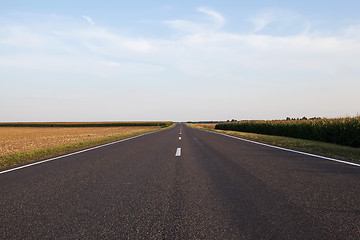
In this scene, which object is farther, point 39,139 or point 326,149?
point 39,139

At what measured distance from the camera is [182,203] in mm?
3838

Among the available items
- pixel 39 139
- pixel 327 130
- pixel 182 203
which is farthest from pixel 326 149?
pixel 39 139

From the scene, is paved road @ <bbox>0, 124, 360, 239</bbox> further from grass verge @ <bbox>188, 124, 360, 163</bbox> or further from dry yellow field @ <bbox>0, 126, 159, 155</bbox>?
dry yellow field @ <bbox>0, 126, 159, 155</bbox>

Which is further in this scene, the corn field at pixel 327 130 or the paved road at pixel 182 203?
the corn field at pixel 327 130

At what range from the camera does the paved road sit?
287 cm

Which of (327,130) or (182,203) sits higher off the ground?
(327,130)

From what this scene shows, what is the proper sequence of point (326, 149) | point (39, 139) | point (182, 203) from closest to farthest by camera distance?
point (182, 203) → point (326, 149) → point (39, 139)

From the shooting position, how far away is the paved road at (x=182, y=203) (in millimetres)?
2867

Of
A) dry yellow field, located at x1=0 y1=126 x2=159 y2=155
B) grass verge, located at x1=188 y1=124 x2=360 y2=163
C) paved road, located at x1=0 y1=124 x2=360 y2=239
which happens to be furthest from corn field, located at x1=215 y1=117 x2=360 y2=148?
dry yellow field, located at x1=0 y1=126 x2=159 y2=155

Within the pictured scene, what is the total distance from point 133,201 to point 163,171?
94.8 inches

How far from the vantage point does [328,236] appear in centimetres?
268

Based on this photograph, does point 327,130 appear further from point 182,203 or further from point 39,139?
point 39,139

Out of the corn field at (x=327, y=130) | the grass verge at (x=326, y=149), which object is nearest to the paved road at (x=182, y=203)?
the grass verge at (x=326, y=149)

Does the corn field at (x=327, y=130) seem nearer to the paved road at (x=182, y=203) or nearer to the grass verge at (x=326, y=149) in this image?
the grass verge at (x=326, y=149)
